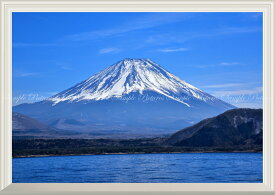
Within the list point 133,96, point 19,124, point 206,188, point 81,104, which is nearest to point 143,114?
point 133,96

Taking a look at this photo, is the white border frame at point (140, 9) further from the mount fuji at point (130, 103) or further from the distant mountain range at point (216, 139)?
the mount fuji at point (130, 103)

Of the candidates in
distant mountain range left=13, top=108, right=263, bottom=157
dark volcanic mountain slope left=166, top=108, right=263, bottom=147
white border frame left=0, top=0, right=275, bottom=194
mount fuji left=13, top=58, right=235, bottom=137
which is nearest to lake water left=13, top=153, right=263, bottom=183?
white border frame left=0, top=0, right=275, bottom=194

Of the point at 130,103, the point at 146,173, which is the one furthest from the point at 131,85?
the point at 146,173

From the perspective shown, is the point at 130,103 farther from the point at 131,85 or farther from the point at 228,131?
Result: the point at 228,131

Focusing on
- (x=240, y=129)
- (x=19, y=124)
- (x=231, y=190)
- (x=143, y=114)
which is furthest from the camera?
(x=143, y=114)

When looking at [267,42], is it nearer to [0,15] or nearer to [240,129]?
[0,15]

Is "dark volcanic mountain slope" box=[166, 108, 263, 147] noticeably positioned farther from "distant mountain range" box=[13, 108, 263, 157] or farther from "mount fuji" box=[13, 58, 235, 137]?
"mount fuji" box=[13, 58, 235, 137]

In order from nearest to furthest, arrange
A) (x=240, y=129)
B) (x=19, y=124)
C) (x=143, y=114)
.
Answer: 1. (x=240, y=129)
2. (x=19, y=124)
3. (x=143, y=114)
